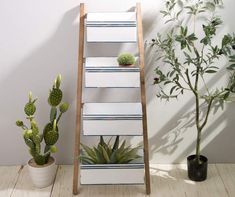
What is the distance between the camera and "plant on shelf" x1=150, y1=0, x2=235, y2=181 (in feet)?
7.64

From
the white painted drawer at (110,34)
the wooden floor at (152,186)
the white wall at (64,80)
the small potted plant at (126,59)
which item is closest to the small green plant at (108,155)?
the wooden floor at (152,186)

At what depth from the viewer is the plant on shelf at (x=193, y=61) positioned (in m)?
2.33

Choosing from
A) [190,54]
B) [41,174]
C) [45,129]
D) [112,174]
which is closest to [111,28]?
[190,54]

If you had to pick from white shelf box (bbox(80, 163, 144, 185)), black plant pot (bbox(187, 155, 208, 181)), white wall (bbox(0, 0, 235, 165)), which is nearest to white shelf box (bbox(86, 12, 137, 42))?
white wall (bbox(0, 0, 235, 165))

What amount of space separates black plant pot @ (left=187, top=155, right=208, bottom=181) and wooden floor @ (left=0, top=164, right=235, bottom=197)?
3 centimetres

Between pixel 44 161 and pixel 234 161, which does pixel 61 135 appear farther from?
pixel 234 161

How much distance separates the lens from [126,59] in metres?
2.29

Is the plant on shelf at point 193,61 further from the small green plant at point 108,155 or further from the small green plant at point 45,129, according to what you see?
the small green plant at point 45,129

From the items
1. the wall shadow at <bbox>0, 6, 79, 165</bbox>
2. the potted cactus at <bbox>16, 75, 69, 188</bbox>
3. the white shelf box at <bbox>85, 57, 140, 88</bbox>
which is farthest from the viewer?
the wall shadow at <bbox>0, 6, 79, 165</bbox>

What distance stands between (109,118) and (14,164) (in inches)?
33.1

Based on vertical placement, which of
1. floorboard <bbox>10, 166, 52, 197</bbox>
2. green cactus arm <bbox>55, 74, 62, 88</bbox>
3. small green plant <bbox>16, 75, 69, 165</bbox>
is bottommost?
floorboard <bbox>10, 166, 52, 197</bbox>

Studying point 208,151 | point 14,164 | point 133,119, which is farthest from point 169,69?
point 14,164

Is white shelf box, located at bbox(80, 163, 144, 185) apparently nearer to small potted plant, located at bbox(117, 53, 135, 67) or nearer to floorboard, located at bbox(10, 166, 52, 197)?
floorboard, located at bbox(10, 166, 52, 197)

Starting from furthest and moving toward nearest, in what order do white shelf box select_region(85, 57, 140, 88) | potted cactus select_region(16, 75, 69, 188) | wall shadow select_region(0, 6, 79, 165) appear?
wall shadow select_region(0, 6, 79, 165) → potted cactus select_region(16, 75, 69, 188) → white shelf box select_region(85, 57, 140, 88)
